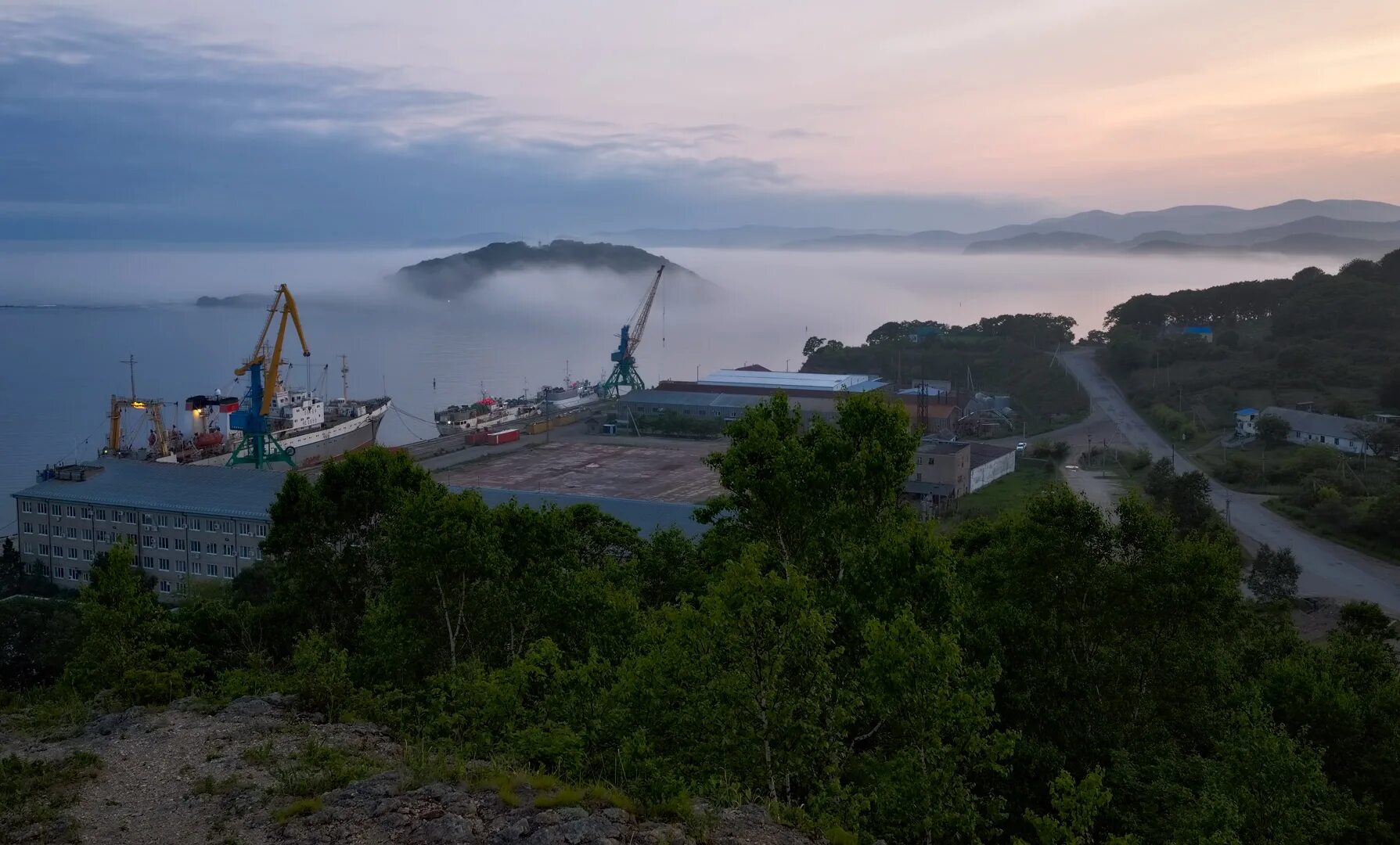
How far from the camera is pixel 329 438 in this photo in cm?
2212

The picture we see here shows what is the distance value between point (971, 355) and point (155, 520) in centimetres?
2450

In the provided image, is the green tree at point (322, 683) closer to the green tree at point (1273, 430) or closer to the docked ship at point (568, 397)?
the green tree at point (1273, 430)

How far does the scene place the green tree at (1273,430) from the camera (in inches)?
714

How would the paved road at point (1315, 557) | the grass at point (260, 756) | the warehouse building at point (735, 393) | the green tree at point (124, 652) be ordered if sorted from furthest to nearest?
the warehouse building at point (735, 393)
the paved road at point (1315, 557)
the green tree at point (124, 652)
the grass at point (260, 756)

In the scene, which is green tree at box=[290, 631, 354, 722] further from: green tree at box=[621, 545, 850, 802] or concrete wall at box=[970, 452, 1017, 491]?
concrete wall at box=[970, 452, 1017, 491]

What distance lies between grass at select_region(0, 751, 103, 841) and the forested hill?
24.9m

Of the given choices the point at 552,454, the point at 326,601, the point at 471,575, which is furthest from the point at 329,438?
the point at 471,575

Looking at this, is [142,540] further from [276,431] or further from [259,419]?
[276,431]

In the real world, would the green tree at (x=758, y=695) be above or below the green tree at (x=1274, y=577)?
above

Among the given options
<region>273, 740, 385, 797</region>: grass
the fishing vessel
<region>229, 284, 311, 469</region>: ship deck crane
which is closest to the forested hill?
the fishing vessel

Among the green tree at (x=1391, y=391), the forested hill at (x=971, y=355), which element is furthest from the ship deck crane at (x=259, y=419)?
the green tree at (x=1391, y=391)

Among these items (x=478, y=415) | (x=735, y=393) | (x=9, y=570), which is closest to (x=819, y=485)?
(x=9, y=570)

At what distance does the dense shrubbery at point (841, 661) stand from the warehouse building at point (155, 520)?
7391mm

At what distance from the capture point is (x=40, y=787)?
3.38 meters
